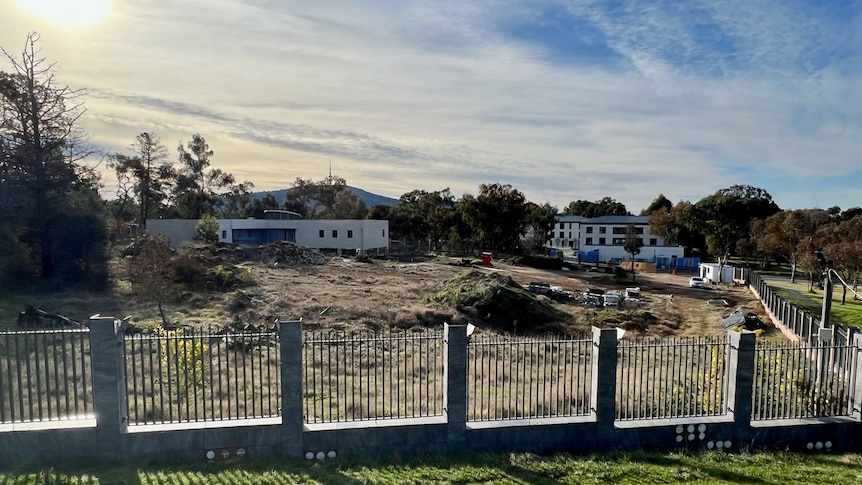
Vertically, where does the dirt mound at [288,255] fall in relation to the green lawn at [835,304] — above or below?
above

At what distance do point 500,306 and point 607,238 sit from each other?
52.3 m

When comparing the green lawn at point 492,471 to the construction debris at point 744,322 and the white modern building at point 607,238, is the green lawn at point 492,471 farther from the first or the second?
the white modern building at point 607,238

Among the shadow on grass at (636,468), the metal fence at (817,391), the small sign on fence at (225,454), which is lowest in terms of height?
the shadow on grass at (636,468)

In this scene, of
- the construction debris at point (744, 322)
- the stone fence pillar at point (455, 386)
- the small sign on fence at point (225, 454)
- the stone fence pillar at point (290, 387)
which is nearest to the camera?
the small sign on fence at point (225, 454)

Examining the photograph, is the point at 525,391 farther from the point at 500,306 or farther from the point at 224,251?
the point at 224,251

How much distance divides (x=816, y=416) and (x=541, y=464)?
17.1ft

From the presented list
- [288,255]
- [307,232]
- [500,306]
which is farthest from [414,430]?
[307,232]

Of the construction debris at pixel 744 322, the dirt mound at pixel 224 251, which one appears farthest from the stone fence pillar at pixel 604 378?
the dirt mound at pixel 224 251

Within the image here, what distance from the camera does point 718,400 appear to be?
30.3 feet

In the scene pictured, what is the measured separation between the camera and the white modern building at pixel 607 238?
58.8m

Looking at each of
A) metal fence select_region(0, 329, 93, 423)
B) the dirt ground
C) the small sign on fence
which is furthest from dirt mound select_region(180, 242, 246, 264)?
the small sign on fence

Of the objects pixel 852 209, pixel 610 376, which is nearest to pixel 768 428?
pixel 610 376

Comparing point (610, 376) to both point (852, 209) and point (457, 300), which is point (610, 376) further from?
point (852, 209)

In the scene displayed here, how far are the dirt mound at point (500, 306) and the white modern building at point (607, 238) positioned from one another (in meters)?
36.9
